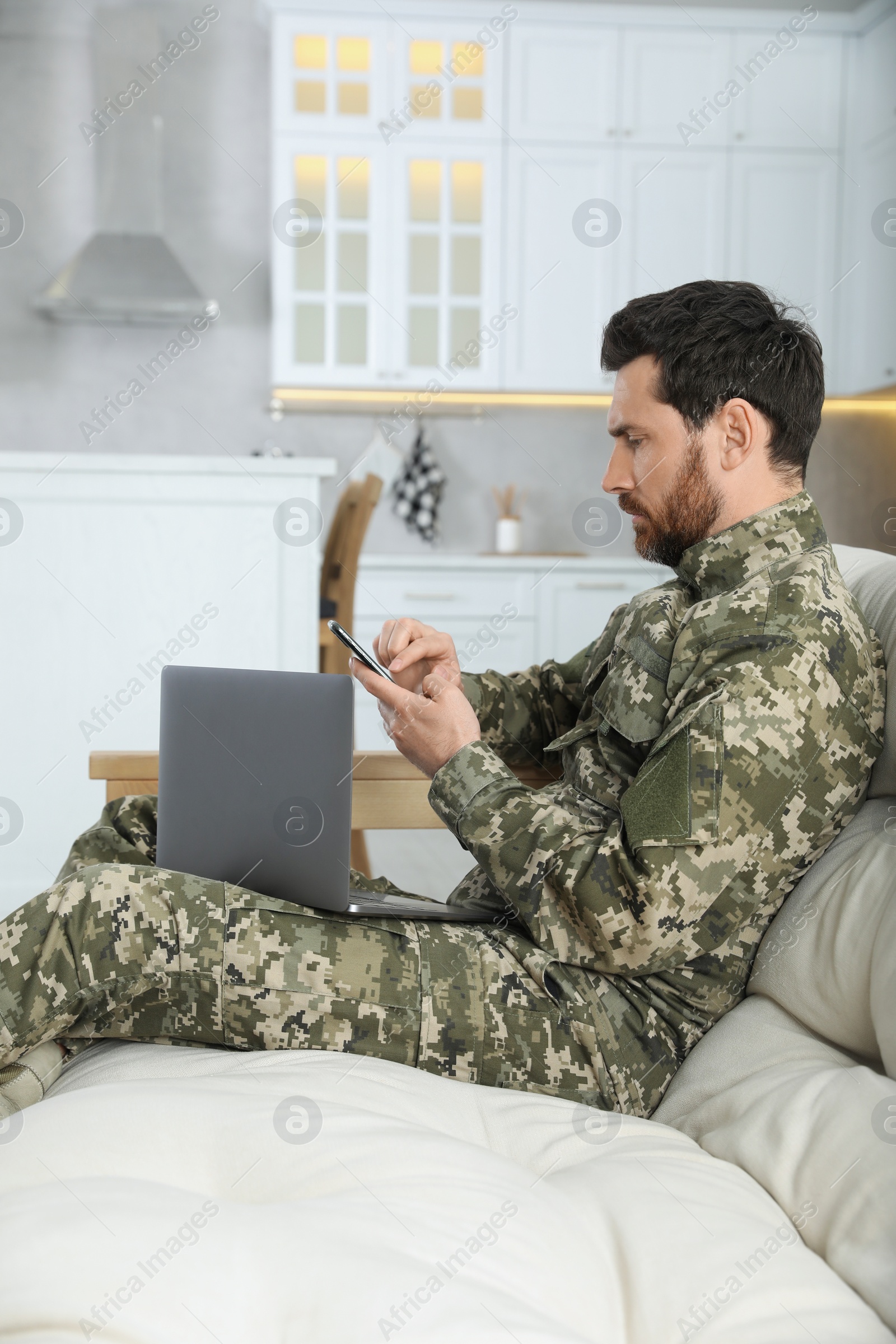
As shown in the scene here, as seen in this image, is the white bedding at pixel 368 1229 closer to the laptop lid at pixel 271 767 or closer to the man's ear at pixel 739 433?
the laptop lid at pixel 271 767

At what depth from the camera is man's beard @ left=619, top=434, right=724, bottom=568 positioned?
3.79ft

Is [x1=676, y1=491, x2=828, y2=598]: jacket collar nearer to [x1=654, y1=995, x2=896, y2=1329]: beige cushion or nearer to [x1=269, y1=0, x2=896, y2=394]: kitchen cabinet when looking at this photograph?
[x1=654, y1=995, x2=896, y2=1329]: beige cushion

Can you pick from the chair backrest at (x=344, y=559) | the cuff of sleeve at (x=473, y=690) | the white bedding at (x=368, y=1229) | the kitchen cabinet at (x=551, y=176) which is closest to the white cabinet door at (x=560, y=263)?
the kitchen cabinet at (x=551, y=176)

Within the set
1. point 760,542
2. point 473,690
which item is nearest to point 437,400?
point 473,690

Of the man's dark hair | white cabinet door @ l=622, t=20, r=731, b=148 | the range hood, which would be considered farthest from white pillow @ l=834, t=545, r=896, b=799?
the range hood

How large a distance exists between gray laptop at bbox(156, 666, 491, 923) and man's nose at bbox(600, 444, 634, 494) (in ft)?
1.30

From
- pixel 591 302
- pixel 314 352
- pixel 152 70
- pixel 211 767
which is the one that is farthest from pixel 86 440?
pixel 211 767

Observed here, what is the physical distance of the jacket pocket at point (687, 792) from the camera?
36.5 inches

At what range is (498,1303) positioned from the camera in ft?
1.97

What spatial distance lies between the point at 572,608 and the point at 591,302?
1.14 metres

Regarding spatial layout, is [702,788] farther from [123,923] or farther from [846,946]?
[123,923]

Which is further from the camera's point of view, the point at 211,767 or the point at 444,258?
the point at 444,258

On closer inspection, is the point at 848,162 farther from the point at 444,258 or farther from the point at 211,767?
the point at 211,767

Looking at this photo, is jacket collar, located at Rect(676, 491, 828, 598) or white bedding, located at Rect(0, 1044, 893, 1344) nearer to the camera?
white bedding, located at Rect(0, 1044, 893, 1344)
